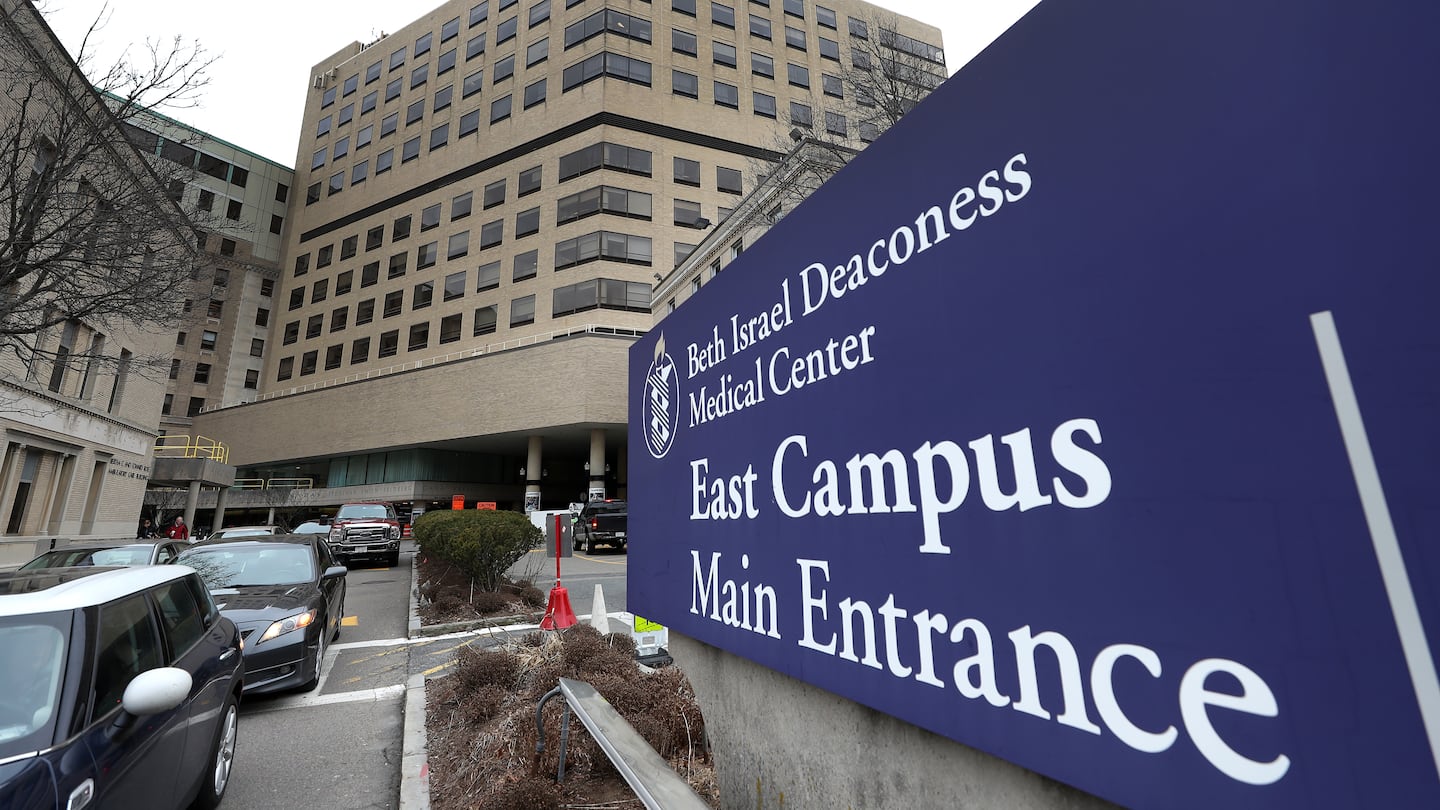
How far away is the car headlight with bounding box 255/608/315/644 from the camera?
5.68m

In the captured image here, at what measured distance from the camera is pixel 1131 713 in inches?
43.7

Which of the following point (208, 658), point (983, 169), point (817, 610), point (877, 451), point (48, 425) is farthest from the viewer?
point (48, 425)

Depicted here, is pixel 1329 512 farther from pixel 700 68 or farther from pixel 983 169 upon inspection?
pixel 700 68

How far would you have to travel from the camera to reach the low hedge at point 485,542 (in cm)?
1008

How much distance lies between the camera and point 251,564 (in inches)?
279

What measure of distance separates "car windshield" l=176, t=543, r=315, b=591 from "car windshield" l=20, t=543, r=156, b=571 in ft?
3.05

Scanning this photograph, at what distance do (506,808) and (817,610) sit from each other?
7.38 feet

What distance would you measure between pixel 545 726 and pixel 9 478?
2332 centimetres

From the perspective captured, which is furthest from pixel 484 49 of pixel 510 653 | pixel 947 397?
pixel 947 397

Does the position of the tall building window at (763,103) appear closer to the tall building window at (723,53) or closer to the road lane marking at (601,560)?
the tall building window at (723,53)

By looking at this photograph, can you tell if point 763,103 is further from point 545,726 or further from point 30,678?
point 30,678

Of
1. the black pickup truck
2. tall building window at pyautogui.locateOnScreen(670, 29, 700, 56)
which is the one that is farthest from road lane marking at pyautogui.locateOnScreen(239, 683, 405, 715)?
tall building window at pyautogui.locateOnScreen(670, 29, 700, 56)

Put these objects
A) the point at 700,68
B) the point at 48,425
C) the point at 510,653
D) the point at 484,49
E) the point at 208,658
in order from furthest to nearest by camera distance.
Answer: the point at 484,49
the point at 700,68
the point at 48,425
the point at 510,653
the point at 208,658

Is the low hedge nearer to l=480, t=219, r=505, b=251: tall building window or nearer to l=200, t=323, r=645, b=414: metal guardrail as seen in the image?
l=200, t=323, r=645, b=414: metal guardrail
